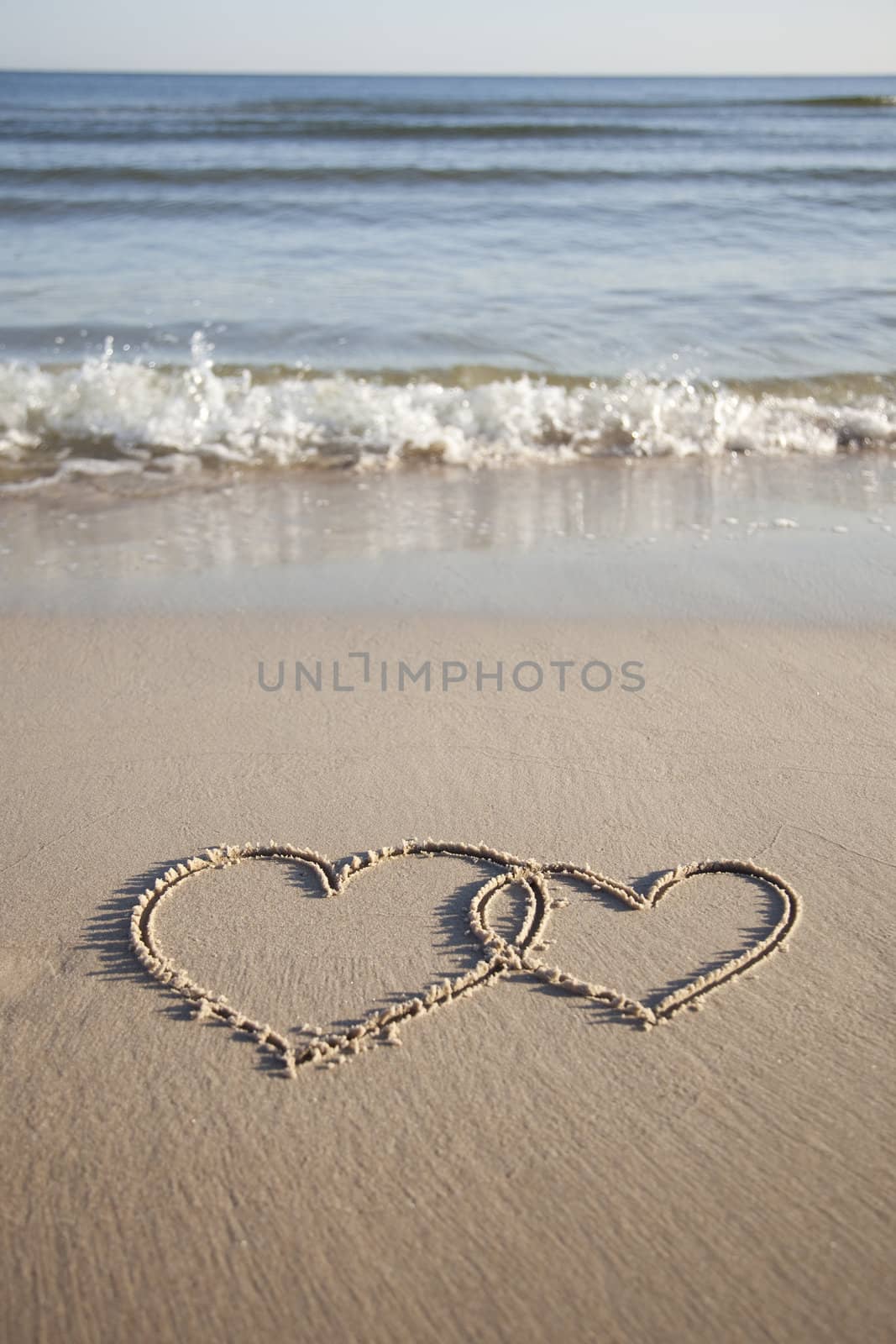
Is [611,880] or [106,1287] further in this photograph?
[611,880]

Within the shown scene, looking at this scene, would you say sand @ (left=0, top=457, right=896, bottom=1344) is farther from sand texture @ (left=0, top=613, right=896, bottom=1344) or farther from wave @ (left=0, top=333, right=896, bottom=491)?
wave @ (left=0, top=333, right=896, bottom=491)

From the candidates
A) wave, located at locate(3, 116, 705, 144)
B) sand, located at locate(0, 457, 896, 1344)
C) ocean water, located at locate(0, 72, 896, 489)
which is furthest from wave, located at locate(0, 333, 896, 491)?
wave, located at locate(3, 116, 705, 144)

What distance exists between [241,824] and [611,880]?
2.53 feet

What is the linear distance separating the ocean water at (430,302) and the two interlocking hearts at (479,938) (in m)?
2.97

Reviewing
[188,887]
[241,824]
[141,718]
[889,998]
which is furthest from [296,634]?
[889,998]

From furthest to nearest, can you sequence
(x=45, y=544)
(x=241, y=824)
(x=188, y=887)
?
(x=45, y=544)
(x=241, y=824)
(x=188, y=887)

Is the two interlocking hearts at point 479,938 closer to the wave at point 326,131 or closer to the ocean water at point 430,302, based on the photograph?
the ocean water at point 430,302

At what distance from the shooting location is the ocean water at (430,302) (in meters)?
5.13

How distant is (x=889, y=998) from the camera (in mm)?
1817

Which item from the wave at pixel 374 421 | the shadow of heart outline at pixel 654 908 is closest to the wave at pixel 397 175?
the wave at pixel 374 421

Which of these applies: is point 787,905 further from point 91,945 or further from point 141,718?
point 141,718

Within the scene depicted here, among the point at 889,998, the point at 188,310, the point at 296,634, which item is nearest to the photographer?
the point at 889,998

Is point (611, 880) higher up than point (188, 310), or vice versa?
point (188, 310)

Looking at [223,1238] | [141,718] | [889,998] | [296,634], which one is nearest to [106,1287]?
[223,1238]
